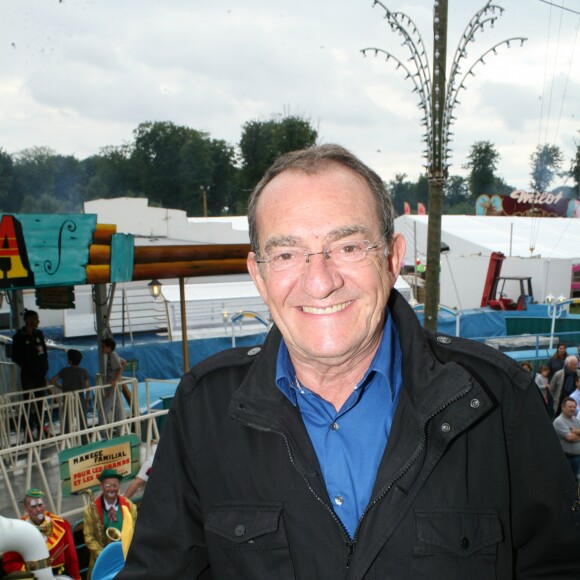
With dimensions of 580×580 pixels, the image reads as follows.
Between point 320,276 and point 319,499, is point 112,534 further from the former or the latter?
point 320,276

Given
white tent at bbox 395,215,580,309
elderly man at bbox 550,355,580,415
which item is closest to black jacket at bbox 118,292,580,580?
elderly man at bbox 550,355,580,415

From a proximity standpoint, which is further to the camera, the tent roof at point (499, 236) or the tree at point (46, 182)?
the tree at point (46, 182)

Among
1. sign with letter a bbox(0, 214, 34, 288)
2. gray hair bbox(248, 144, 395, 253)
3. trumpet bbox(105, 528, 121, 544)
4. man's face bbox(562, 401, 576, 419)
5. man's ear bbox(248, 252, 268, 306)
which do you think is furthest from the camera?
man's face bbox(562, 401, 576, 419)

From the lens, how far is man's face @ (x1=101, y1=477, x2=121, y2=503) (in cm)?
500

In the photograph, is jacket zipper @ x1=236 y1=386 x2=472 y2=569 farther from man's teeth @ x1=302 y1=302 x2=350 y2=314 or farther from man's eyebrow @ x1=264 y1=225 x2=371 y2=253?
man's eyebrow @ x1=264 y1=225 x2=371 y2=253

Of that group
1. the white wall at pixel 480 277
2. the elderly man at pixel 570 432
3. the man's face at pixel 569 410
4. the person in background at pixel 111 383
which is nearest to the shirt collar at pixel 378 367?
the elderly man at pixel 570 432

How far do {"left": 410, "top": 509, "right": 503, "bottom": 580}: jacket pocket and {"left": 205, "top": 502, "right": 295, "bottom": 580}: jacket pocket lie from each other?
32 centimetres

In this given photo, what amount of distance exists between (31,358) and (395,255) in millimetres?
8232

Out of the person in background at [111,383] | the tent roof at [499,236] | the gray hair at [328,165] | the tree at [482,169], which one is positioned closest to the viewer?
the gray hair at [328,165]

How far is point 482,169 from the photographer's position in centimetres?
7838

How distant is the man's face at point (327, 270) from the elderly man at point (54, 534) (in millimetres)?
3794

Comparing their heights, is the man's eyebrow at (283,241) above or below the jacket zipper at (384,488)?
above

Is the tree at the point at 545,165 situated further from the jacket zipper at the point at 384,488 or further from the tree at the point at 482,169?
the jacket zipper at the point at 384,488

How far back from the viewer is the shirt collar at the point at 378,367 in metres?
1.62
